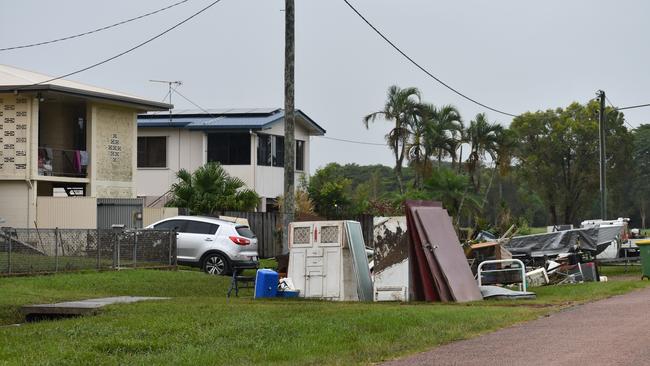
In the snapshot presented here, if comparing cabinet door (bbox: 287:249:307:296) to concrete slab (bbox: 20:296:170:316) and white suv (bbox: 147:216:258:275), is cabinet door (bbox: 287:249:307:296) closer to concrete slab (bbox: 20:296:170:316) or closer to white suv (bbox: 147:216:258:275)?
concrete slab (bbox: 20:296:170:316)

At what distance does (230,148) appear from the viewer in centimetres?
4950

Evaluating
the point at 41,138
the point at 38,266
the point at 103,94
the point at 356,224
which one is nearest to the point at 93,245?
the point at 38,266

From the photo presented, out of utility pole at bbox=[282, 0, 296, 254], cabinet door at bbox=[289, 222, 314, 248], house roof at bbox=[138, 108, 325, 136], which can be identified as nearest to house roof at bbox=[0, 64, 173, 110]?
house roof at bbox=[138, 108, 325, 136]

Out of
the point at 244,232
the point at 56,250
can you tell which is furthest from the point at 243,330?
the point at 244,232

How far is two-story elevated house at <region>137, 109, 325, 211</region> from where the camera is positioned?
49031mm

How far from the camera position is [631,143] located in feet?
253

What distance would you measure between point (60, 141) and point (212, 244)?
42.7ft

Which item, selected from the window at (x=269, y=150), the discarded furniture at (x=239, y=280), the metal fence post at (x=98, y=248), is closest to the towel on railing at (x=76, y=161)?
the discarded furniture at (x=239, y=280)

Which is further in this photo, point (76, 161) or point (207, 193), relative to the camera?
point (207, 193)

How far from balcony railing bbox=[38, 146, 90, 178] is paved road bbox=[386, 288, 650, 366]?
2516 cm

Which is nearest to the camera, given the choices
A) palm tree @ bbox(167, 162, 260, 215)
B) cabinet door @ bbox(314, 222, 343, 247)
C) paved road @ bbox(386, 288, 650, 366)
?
paved road @ bbox(386, 288, 650, 366)

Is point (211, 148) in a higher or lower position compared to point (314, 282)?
higher

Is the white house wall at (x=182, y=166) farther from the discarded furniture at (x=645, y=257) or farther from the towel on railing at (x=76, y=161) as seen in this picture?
the discarded furniture at (x=645, y=257)

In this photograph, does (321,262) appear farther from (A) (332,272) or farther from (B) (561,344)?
(B) (561,344)
